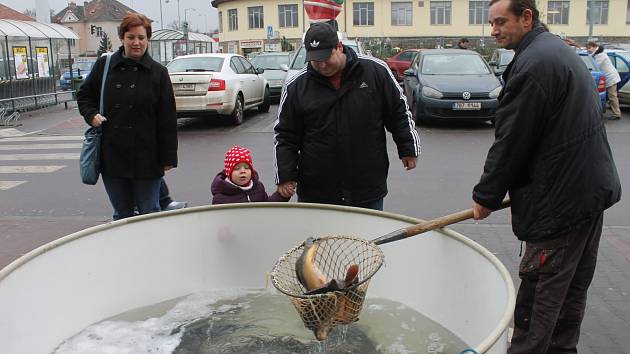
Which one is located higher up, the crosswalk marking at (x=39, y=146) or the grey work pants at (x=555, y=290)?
the grey work pants at (x=555, y=290)

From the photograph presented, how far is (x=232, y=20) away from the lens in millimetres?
66000

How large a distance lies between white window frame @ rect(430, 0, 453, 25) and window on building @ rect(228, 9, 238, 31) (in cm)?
2049

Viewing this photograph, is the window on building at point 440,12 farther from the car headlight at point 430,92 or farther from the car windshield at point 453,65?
the car headlight at point 430,92

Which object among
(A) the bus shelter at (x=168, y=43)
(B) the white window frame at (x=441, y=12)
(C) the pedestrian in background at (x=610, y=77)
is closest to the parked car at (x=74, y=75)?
(A) the bus shelter at (x=168, y=43)

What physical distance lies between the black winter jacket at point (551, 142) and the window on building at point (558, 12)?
5941 centimetres

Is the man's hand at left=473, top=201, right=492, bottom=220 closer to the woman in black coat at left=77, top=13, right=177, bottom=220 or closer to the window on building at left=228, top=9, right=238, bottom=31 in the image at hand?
the woman in black coat at left=77, top=13, right=177, bottom=220

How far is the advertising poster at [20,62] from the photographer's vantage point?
17719mm

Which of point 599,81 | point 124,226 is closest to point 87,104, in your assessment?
point 124,226

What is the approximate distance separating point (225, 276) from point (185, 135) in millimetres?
9311

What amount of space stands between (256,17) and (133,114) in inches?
2407

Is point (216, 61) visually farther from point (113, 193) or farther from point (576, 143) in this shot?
point (576, 143)

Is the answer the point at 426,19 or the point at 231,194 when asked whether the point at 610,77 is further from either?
the point at 426,19

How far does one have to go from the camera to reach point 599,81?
1311cm

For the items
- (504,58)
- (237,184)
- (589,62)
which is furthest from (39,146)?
(504,58)
